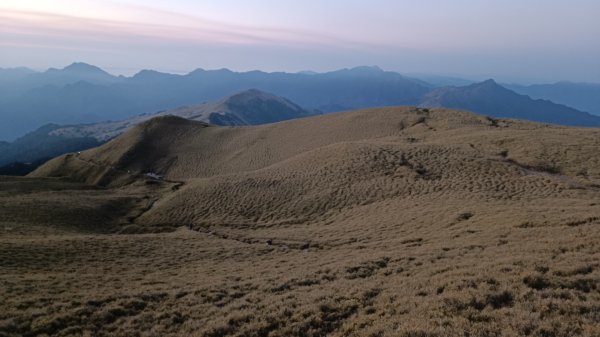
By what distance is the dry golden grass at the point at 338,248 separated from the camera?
1159 cm

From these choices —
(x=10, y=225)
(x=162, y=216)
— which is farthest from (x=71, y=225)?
(x=162, y=216)

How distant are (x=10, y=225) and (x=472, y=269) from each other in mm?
33669

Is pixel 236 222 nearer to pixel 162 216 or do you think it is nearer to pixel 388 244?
pixel 162 216

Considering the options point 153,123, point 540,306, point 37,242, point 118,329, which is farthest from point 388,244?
point 153,123

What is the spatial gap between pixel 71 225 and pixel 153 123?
64055mm

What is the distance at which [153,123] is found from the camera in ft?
312

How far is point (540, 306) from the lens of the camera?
10562 mm

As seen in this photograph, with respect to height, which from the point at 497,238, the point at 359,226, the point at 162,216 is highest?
the point at 497,238

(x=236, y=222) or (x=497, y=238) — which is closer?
(x=497, y=238)

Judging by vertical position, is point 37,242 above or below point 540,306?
below

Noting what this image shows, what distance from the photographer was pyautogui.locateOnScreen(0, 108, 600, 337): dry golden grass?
1159 cm

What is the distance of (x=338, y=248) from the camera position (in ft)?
76.5

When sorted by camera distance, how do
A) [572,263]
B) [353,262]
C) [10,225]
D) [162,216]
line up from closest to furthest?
[572,263]
[353,262]
[10,225]
[162,216]

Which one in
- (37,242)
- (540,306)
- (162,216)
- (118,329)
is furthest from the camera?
(162,216)
